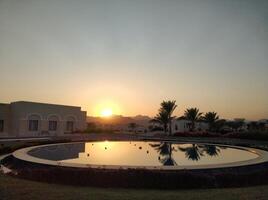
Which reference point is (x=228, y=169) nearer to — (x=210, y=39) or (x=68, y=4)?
(x=210, y=39)

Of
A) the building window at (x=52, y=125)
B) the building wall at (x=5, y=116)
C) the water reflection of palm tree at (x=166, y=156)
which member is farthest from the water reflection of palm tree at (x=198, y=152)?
the building wall at (x=5, y=116)

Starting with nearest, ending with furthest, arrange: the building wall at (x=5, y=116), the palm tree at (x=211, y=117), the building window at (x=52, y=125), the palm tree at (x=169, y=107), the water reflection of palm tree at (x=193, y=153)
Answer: the water reflection of palm tree at (x=193, y=153), the building wall at (x=5, y=116), the building window at (x=52, y=125), the palm tree at (x=169, y=107), the palm tree at (x=211, y=117)

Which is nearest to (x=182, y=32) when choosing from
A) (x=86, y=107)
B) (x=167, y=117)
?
(x=167, y=117)

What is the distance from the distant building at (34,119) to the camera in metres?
31.2

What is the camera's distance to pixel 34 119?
1283 inches

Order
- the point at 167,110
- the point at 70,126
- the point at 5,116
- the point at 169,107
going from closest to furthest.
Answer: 1. the point at 5,116
2. the point at 70,126
3. the point at 169,107
4. the point at 167,110

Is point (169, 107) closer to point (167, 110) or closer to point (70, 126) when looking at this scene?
point (167, 110)

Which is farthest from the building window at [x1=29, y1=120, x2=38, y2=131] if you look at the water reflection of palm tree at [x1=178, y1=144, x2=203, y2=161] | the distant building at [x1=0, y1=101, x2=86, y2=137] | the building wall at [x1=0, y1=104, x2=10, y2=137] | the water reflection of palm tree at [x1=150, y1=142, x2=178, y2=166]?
the water reflection of palm tree at [x1=178, y1=144, x2=203, y2=161]

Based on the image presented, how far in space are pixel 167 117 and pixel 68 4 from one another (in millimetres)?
29074

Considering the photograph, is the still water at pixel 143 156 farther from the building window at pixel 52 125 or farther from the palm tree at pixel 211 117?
the palm tree at pixel 211 117

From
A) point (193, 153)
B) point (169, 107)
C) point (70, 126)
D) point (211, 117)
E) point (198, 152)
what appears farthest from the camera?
point (211, 117)

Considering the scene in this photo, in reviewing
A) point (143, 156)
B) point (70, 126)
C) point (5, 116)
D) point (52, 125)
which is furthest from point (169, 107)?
point (143, 156)

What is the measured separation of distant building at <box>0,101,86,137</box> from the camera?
102 ft

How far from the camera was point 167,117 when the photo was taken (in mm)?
40375
